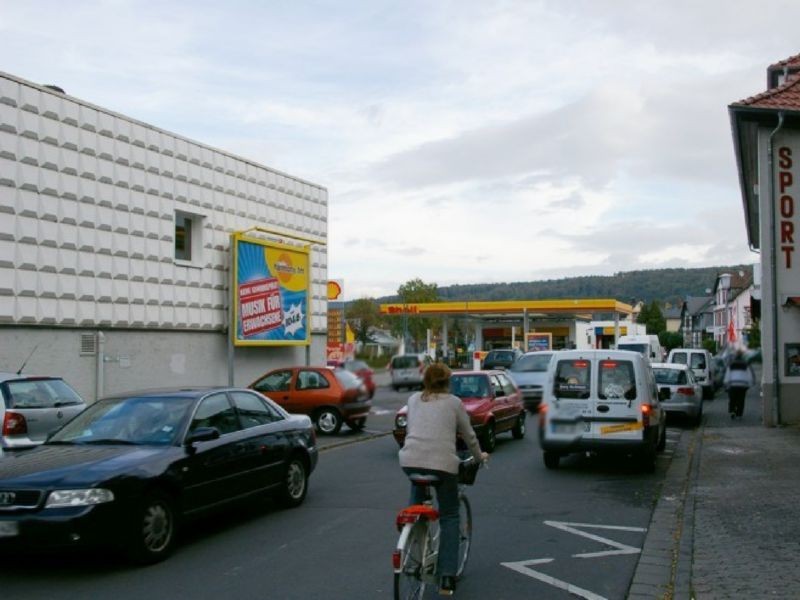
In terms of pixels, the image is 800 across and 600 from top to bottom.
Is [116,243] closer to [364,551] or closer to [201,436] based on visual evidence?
[201,436]

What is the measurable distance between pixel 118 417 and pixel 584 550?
4.69m

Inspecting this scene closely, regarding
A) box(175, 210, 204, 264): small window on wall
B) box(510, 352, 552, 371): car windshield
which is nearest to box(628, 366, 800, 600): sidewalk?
box(510, 352, 552, 371): car windshield

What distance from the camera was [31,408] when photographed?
1159 cm

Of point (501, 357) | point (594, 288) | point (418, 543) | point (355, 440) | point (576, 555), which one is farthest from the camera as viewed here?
point (594, 288)

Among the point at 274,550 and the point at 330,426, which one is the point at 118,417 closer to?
the point at 274,550

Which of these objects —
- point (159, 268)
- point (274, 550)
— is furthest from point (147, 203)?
point (274, 550)

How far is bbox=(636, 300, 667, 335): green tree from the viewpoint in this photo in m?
86.7

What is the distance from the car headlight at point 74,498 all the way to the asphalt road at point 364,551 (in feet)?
2.03

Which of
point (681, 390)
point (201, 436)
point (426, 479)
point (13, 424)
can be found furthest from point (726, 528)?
point (681, 390)

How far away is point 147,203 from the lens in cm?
2136

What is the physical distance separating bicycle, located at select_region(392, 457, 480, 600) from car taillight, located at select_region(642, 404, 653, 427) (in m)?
5.76

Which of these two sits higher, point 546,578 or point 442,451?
point 442,451

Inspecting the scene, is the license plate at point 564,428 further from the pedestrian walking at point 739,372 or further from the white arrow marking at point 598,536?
the white arrow marking at point 598,536

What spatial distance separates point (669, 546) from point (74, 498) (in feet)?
17.6
